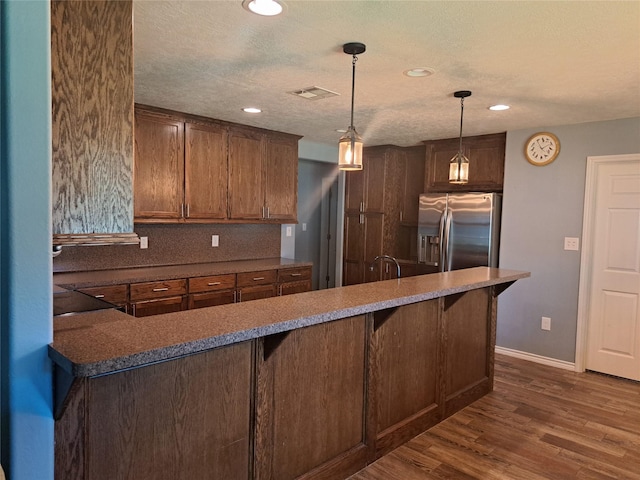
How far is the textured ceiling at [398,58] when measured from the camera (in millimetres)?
1978

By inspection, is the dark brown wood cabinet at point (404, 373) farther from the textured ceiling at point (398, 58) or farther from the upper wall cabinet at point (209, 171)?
the upper wall cabinet at point (209, 171)

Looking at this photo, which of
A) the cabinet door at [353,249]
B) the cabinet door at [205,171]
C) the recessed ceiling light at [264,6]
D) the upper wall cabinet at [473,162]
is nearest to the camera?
the recessed ceiling light at [264,6]

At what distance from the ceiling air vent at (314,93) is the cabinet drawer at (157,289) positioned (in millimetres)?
1760

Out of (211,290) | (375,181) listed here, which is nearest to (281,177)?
(375,181)

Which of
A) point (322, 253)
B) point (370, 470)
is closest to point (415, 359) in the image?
point (370, 470)

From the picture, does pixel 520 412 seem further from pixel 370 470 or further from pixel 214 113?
pixel 214 113

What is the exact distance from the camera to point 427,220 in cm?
500

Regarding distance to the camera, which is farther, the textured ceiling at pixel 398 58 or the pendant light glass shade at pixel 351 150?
the pendant light glass shade at pixel 351 150

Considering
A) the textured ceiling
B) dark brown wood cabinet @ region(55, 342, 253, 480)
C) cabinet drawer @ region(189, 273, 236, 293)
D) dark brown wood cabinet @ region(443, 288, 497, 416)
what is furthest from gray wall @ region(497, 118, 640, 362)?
dark brown wood cabinet @ region(55, 342, 253, 480)

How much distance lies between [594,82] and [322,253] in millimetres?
4359

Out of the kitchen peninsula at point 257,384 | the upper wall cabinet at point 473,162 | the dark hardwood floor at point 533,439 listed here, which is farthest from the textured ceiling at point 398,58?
the dark hardwood floor at point 533,439

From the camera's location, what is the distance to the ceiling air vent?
10.4 feet

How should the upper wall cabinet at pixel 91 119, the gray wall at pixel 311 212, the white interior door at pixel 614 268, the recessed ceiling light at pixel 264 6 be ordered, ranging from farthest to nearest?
1. the gray wall at pixel 311 212
2. the white interior door at pixel 614 268
3. the recessed ceiling light at pixel 264 6
4. the upper wall cabinet at pixel 91 119

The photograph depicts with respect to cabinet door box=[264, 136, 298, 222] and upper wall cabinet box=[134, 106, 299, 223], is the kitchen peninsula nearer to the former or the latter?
upper wall cabinet box=[134, 106, 299, 223]
